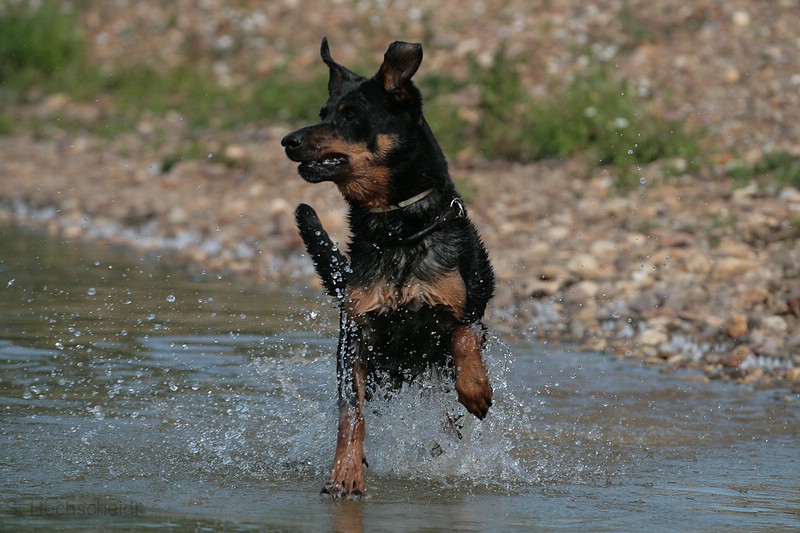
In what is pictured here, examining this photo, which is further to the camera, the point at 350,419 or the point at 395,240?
the point at 395,240

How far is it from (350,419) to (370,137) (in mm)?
1199

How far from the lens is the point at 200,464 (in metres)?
5.30

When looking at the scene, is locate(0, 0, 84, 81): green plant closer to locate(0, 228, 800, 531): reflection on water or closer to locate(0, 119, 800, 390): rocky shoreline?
locate(0, 119, 800, 390): rocky shoreline

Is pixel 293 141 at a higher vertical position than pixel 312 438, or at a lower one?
higher

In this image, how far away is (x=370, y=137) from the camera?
522 cm

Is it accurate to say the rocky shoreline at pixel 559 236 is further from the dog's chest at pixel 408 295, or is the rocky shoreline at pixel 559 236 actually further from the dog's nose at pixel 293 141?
the dog's nose at pixel 293 141

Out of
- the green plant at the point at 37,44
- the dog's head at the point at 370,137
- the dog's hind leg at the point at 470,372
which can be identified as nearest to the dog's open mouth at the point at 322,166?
the dog's head at the point at 370,137

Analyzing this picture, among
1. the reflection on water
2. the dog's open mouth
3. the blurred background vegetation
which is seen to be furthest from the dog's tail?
the blurred background vegetation

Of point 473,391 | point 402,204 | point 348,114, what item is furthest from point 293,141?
point 473,391

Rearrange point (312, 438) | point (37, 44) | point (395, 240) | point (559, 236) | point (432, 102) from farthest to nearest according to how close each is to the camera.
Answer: point (37, 44) → point (432, 102) → point (559, 236) → point (312, 438) → point (395, 240)

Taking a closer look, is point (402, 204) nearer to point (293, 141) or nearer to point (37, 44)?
point (293, 141)

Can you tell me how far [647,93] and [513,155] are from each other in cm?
145

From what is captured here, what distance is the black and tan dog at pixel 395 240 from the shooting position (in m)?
5.14

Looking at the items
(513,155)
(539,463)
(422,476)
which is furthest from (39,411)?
(513,155)
